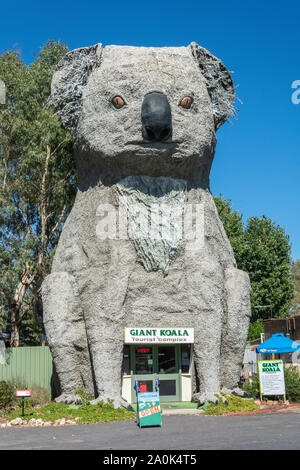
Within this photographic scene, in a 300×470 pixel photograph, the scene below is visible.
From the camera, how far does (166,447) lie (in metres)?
Answer: 8.41

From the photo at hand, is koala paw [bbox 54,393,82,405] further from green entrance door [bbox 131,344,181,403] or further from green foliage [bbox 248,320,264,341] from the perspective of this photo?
green foliage [bbox 248,320,264,341]

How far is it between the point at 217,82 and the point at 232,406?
8160 mm

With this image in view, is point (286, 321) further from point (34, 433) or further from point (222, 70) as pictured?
point (34, 433)

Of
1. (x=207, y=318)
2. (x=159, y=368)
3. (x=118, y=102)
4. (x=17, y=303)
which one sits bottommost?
(x=159, y=368)

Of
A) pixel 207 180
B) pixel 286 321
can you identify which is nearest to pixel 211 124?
pixel 207 180

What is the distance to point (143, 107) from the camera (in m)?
13.1

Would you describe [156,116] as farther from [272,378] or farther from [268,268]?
[268,268]

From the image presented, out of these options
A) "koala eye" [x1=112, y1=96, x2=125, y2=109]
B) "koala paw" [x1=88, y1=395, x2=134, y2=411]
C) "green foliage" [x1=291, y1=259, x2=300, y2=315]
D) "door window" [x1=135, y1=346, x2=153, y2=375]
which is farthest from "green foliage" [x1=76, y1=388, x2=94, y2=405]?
"green foliage" [x1=291, y1=259, x2=300, y2=315]

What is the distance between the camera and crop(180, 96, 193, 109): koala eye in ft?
45.0

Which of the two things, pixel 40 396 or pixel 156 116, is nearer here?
pixel 156 116

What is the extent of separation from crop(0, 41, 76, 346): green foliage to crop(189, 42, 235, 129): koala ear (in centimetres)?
830

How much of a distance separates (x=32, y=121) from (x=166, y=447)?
54.7 ft

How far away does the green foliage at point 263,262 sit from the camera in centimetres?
3350

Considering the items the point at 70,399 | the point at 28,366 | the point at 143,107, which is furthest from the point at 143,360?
the point at 143,107
